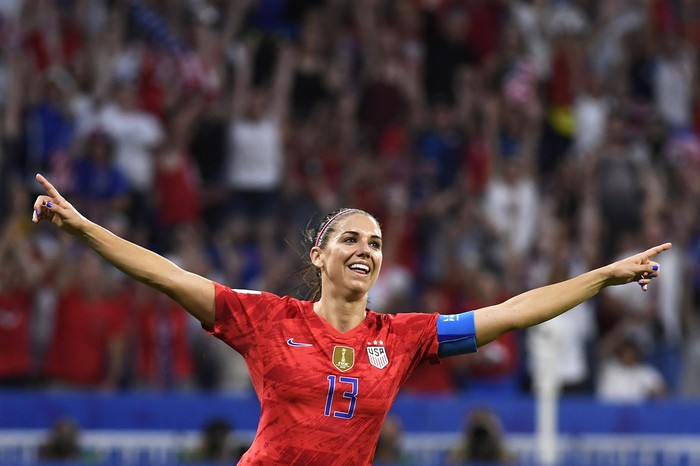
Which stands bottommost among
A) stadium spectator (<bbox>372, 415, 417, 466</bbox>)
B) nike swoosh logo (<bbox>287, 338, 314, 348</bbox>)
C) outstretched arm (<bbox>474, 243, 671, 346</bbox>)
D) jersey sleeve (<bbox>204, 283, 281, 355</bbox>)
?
nike swoosh logo (<bbox>287, 338, 314, 348</bbox>)

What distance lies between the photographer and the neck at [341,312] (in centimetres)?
645

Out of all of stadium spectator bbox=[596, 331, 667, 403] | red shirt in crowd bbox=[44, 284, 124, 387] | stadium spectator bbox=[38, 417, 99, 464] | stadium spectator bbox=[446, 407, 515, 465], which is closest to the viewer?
stadium spectator bbox=[38, 417, 99, 464]

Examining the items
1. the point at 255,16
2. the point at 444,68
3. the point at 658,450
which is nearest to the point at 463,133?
the point at 444,68

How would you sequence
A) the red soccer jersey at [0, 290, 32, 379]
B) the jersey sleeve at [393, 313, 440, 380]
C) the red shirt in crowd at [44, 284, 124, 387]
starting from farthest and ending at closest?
the red shirt in crowd at [44, 284, 124, 387] < the red soccer jersey at [0, 290, 32, 379] < the jersey sleeve at [393, 313, 440, 380]

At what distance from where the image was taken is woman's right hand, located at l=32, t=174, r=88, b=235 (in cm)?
586

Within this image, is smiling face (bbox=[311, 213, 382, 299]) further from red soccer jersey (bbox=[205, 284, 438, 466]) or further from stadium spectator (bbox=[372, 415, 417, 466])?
stadium spectator (bbox=[372, 415, 417, 466])

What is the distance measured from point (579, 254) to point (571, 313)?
44.9 inches

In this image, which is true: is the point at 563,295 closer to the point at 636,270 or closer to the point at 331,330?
the point at 636,270

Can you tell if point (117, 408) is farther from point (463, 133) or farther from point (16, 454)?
point (463, 133)

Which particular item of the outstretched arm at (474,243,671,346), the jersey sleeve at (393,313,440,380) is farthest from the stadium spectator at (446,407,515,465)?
the outstretched arm at (474,243,671,346)

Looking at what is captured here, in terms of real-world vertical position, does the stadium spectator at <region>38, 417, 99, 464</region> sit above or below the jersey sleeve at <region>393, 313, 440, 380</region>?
above

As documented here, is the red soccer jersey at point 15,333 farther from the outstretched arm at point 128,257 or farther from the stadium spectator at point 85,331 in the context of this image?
the outstretched arm at point 128,257

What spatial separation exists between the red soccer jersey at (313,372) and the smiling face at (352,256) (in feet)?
0.55

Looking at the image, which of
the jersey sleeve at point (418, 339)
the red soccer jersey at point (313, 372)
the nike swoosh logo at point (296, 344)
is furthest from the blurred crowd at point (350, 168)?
the nike swoosh logo at point (296, 344)
